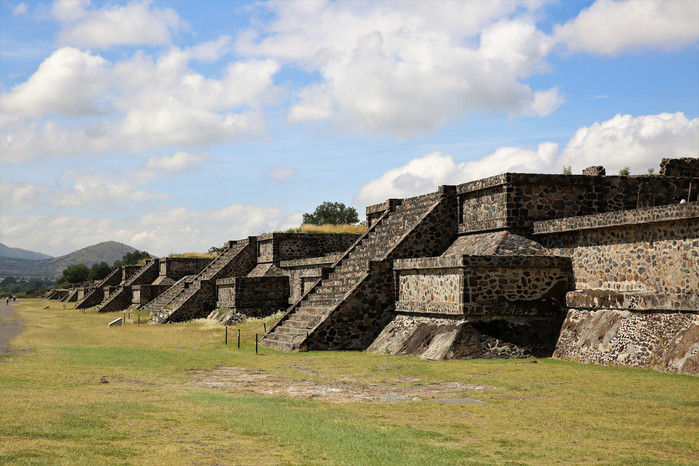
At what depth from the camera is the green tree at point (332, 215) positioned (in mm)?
60219

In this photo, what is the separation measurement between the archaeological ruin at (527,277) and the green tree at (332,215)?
35.0 meters

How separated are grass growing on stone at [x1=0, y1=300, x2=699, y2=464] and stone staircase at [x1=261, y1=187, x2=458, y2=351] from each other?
3.02m

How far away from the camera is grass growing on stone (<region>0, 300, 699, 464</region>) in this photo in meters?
7.08

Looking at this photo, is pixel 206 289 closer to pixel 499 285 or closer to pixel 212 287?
pixel 212 287

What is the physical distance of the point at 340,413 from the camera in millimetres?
9477

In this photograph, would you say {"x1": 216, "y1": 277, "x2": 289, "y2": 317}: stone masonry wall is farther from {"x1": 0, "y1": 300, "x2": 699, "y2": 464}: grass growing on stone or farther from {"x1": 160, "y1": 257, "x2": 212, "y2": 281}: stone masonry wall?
{"x1": 160, "y1": 257, "x2": 212, "y2": 281}: stone masonry wall

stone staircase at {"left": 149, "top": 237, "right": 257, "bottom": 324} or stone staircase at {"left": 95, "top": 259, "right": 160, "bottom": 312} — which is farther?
stone staircase at {"left": 95, "top": 259, "right": 160, "bottom": 312}

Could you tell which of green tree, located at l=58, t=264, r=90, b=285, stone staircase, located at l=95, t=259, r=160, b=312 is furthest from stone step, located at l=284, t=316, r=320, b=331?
green tree, located at l=58, t=264, r=90, b=285

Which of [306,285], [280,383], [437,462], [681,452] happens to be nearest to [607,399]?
[681,452]

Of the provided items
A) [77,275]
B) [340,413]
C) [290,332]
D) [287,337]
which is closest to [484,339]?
[287,337]

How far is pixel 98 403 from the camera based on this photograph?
32.3ft

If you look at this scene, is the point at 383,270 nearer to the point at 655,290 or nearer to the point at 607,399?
the point at 655,290

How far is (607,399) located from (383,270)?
10124mm

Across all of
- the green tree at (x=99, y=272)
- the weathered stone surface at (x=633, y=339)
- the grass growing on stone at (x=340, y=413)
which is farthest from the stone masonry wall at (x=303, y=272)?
the green tree at (x=99, y=272)
